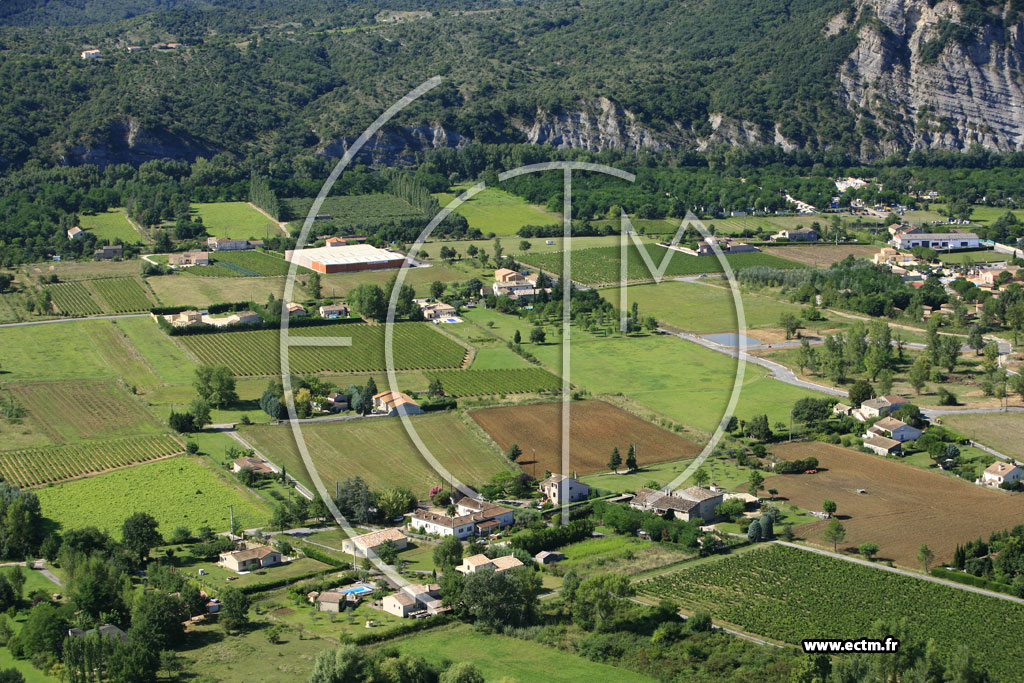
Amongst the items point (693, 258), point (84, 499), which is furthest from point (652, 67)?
point (84, 499)

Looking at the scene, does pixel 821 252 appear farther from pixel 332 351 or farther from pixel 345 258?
pixel 332 351

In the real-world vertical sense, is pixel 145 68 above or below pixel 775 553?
above

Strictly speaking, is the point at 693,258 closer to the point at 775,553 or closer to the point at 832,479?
the point at 832,479

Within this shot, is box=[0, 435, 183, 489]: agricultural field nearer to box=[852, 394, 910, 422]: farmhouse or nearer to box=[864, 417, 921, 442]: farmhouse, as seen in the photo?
box=[864, 417, 921, 442]: farmhouse

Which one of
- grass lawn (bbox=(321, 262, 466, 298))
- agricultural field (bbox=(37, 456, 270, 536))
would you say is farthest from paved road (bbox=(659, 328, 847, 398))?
agricultural field (bbox=(37, 456, 270, 536))

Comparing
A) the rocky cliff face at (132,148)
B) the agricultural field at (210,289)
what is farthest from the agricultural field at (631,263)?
the rocky cliff face at (132,148)

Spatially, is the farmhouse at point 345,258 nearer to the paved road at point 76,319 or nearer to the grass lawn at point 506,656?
the paved road at point 76,319

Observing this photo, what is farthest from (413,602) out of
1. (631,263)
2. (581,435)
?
(631,263)
